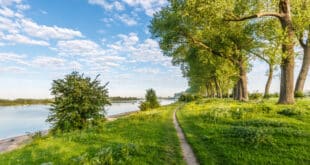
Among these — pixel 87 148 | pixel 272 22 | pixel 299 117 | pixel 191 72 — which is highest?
pixel 272 22

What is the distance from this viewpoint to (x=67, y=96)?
20.4 m

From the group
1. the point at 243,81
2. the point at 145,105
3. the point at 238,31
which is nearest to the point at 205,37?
the point at 238,31

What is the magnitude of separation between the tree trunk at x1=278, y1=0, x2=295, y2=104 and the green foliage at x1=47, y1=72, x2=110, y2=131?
1415cm

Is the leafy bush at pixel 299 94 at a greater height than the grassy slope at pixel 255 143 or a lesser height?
greater

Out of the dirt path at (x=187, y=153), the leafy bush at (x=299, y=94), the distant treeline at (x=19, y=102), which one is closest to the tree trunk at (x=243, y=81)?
the leafy bush at (x=299, y=94)

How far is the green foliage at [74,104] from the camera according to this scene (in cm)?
1995

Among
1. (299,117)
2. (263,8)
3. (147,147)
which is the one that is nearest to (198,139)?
(147,147)

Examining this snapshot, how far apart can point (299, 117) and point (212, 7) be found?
9.23 m

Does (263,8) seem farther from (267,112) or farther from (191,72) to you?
(191,72)

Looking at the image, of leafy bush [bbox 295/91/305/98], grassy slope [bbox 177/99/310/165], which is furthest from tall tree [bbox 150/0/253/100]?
grassy slope [bbox 177/99/310/165]

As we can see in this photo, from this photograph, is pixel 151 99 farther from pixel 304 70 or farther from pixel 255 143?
pixel 255 143

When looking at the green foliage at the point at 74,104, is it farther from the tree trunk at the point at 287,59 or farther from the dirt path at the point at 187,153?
the tree trunk at the point at 287,59

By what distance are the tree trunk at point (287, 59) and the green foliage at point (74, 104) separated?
14.2m

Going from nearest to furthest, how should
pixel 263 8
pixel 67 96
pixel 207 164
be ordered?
pixel 207 164 < pixel 67 96 < pixel 263 8
